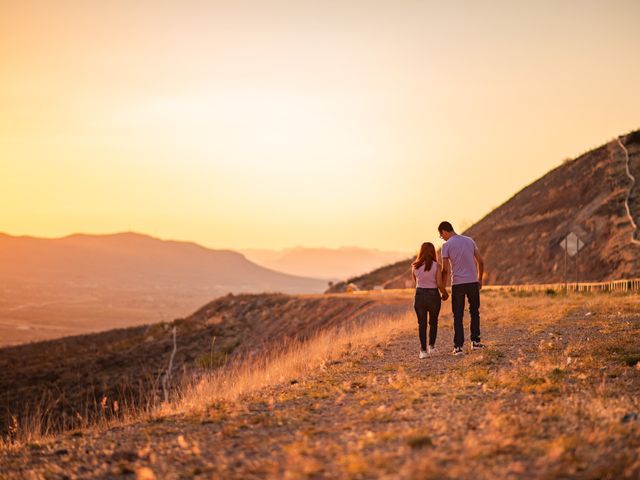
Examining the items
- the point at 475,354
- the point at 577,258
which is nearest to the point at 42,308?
the point at 577,258

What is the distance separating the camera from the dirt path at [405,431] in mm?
4914

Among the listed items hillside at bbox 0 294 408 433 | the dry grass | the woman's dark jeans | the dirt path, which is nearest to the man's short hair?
the woman's dark jeans

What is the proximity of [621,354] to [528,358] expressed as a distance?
5.00ft

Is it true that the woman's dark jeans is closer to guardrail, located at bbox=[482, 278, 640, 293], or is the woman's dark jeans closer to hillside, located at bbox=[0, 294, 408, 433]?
hillside, located at bbox=[0, 294, 408, 433]

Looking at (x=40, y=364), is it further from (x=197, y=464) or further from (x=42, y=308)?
(x=42, y=308)

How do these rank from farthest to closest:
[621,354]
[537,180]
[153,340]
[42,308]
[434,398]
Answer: [42,308], [537,180], [153,340], [621,354], [434,398]

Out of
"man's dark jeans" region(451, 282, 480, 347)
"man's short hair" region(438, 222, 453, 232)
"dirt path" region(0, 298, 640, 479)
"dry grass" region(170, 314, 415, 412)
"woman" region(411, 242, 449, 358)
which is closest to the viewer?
"dirt path" region(0, 298, 640, 479)

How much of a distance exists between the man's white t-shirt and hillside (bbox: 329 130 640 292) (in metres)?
31.3

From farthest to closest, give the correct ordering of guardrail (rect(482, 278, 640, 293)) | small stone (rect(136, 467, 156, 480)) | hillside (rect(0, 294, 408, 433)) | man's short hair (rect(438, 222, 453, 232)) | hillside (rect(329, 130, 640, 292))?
hillside (rect(329, 130, 640, 292)) < hillside (rect(0, 294, 408, 433)) < guardrail (rect(482, 278, 640, 293)) < man's short hair (rect(438, 222, 453, 232)) < small stone (rect(136, 467, 156, 480))

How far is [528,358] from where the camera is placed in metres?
10.8

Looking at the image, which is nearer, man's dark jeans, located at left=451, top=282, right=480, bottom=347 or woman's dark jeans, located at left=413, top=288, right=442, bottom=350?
man's dark jeans, located at left=451, top=282, right=480, bottom=347

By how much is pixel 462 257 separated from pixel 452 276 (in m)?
0.47

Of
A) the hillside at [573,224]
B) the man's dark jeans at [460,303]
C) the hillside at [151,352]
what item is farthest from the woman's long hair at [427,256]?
the hillside at [573,224]

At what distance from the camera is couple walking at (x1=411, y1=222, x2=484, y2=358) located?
478 inches
